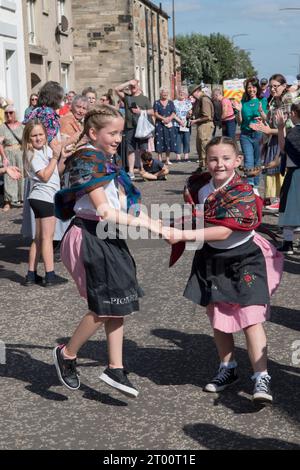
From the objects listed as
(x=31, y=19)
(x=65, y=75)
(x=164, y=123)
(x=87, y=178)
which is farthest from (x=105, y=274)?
(x=65, y=75)

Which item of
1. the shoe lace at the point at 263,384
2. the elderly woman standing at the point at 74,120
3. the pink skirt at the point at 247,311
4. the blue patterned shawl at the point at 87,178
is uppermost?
the elderly woman standing at the point at 74,120

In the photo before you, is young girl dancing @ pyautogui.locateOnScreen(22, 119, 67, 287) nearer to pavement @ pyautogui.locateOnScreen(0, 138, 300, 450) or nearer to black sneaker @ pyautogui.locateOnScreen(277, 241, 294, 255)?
pavement @ pyautogui.locateOnScreen(0, 138, 300, 450)

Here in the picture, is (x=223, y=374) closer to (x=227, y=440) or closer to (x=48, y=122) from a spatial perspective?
(x=227, y=440)

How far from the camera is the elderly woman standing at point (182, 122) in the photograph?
68.3 ft

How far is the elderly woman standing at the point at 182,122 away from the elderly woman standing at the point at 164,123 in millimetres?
902

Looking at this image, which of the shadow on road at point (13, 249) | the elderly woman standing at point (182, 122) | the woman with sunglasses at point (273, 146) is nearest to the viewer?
the shadow on road at point (13, 249)

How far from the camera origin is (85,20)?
1762 inches

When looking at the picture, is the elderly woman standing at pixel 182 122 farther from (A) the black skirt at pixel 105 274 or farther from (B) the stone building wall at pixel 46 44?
(A) the black skirt at pixel 105 274

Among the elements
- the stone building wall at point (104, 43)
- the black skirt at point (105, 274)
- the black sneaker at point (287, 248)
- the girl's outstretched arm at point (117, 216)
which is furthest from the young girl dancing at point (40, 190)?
the stone building wall at point (104, 43)

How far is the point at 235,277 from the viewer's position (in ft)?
14.8

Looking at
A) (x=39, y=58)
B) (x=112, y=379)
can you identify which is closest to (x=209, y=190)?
(x=112, y=379)
